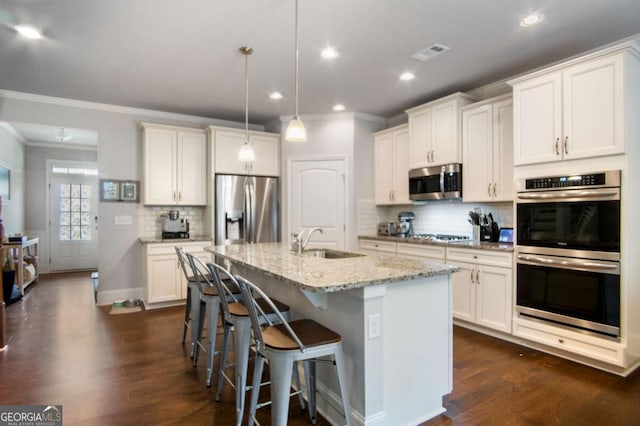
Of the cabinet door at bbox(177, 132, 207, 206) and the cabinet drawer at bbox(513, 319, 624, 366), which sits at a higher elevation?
the cabinet door at bbox(177, 132, 207, 206)

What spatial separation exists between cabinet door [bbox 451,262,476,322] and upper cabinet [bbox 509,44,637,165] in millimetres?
1183

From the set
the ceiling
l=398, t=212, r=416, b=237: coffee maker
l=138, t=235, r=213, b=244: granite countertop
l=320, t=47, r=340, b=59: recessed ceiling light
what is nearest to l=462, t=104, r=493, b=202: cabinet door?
the ceiling

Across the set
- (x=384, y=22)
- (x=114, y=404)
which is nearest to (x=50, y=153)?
(x=114, y=404)

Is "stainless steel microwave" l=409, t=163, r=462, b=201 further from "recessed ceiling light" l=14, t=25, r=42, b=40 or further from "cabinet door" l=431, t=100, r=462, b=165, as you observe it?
"recessed ceiling light" l=14, t=25, r=42, b=40

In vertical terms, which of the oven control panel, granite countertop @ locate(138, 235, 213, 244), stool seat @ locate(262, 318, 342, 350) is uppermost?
the oven control panel

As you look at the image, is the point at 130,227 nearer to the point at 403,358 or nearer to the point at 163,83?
the point at 163,83

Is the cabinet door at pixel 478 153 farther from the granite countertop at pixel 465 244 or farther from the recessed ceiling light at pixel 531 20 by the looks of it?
the recessed ceiling light at pixel 531 20

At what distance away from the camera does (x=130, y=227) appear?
16.3 feet

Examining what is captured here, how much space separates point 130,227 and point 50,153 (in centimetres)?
392

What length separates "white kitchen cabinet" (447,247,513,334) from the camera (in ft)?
10.9

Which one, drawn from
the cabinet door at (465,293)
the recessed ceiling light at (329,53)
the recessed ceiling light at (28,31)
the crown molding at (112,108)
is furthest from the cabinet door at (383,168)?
the recessed ceiling light at (28,31)

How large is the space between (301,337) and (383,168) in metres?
3.73

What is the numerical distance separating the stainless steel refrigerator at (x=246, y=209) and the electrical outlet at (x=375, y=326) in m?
3.46

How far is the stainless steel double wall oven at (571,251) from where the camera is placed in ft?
8.75
